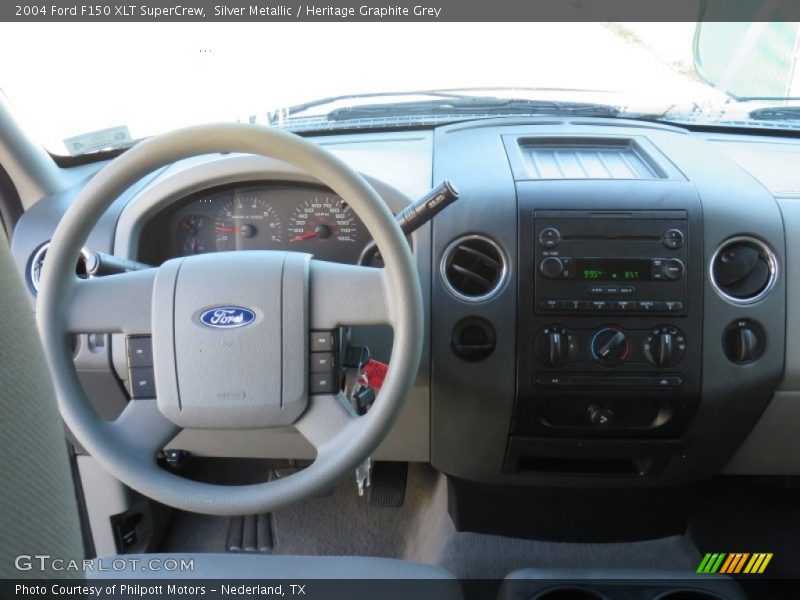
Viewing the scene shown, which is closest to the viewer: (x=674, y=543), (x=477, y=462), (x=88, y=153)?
(x=477, y=462)

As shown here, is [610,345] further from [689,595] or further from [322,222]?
[322,222]

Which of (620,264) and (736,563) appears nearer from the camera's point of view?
(620,264)

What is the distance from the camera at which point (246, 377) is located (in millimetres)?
1227

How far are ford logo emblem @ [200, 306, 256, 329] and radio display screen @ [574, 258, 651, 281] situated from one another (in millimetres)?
707

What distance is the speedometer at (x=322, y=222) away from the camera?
1.63 metres

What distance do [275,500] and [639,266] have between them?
0.90 metres

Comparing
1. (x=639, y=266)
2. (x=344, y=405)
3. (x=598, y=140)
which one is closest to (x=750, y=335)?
(x=639, y=266)

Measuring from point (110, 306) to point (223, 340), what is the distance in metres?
0.23

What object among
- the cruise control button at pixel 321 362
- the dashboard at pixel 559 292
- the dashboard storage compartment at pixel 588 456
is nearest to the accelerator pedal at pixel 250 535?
the dashboard at pixel 559 292

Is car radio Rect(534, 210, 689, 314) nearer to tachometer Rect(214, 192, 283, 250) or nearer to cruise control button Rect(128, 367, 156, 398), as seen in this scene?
tachometer Rect(214, 192, 283, 250)

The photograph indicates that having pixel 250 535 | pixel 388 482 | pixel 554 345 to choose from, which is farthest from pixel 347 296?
pixel 250 535

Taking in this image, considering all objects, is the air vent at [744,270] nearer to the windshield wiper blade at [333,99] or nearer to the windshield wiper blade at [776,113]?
the windshield wiper blade at [776,113]

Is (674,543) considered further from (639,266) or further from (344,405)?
(344,405)

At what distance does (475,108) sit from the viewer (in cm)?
191
